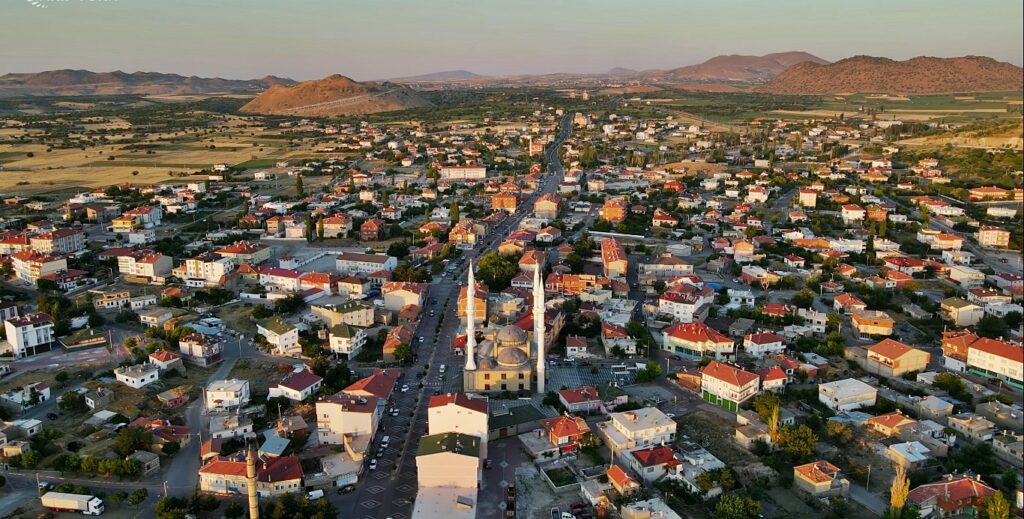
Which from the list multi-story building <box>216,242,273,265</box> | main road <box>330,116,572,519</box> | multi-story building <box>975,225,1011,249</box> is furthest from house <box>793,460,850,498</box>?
multi-story building <box>216,242,273,265</box>

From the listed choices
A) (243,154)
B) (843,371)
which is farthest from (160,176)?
(843,371)

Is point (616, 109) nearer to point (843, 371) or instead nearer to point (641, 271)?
point (641, 271)

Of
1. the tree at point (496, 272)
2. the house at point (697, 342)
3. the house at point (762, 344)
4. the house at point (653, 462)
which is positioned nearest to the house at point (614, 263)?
the tree at point (496, 272)

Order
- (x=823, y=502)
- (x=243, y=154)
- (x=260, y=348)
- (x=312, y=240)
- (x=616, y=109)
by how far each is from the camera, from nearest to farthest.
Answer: (x=823, y=502), (x=260, y=348), (x=312, y=240), (x=243, y=154), (x=616, y=109)

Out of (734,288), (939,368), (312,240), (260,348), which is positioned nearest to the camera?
(939,368)

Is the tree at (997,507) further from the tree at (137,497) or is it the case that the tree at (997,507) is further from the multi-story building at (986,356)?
the tree at (137,497)

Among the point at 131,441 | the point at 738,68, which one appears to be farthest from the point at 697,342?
the point at 738,68

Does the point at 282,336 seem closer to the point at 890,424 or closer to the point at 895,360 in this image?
the point at 890,424
